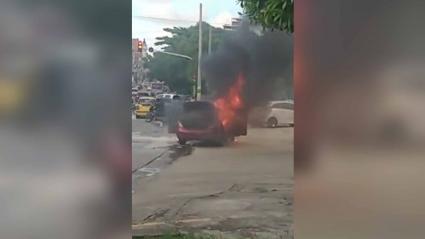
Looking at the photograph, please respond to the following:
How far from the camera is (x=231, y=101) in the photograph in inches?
284

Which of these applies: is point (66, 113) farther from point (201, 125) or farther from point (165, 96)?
point (201, 125)

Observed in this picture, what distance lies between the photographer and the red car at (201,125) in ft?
22.4

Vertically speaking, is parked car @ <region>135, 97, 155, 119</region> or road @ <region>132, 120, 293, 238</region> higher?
parked car @ <region>135, 97, 155, 119</region>

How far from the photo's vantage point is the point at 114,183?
1.91 m

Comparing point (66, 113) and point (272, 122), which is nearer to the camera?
point (66, 113)

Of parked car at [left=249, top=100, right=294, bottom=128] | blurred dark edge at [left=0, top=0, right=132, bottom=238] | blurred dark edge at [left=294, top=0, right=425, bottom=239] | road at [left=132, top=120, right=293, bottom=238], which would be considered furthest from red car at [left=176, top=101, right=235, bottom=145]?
blurred dark edge at [left=0, top=0, right=132, bottom=238]

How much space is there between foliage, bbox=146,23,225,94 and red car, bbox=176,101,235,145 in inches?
12.3

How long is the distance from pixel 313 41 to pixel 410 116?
477 millimetres

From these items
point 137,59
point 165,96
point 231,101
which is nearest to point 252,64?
point 231,101

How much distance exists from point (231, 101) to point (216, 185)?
1.30m

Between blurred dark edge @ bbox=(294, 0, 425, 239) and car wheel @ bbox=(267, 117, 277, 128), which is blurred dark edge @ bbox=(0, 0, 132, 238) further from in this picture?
car wheel @ bbox=(267, 117, 277, 128)

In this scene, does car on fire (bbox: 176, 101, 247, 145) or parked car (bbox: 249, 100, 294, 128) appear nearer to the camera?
parked car (bbox: 249, 100, 294, 128)

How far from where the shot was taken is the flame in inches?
281

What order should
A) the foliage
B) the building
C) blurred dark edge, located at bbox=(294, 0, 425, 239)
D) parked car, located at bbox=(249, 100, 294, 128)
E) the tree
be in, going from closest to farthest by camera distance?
blurred dark edge, located at bbox=(294, 0, 425, 239) → the building → the tree → the foliage → parked car, located at bbox=(249, 100, 294, 128)
